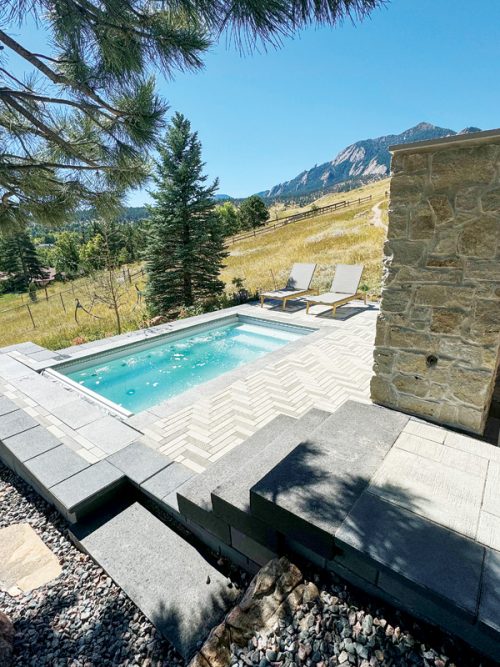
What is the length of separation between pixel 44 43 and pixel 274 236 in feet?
105

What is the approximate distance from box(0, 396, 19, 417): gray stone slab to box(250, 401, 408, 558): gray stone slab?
13.1 feet

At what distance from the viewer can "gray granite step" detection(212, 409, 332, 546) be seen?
212 cm

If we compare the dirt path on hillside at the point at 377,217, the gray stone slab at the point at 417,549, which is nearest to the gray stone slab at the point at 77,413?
the gray stone slab at the point at 417,549

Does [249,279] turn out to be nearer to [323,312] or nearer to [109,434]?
[323,312]

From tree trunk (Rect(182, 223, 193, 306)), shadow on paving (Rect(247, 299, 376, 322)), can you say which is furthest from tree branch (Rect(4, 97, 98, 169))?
tree trunk (Rect(182, 223, 193, 306))

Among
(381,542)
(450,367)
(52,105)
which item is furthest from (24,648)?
(52,105)

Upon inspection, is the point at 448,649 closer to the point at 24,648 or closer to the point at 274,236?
the point at 24,648

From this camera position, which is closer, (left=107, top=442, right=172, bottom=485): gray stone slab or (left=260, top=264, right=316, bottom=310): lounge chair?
(left=107, top=442, right=172, bottom=485): gray stone slab

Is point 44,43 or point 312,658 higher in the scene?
point 44,43

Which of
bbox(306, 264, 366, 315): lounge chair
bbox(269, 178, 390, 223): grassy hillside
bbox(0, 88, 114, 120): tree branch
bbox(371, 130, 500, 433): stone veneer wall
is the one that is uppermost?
bbox(269, 178, 390, 223): grassy hillside

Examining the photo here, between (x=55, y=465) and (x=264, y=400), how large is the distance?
250 centimetres

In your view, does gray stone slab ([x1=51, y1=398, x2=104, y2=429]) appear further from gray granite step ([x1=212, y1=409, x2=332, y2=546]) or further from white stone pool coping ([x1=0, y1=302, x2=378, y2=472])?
gray granite step ([x1=212, y1=409, x2=332, y2=546])

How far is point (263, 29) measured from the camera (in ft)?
8.34

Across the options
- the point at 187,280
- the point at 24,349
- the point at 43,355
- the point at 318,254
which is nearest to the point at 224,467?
the point at 43,355
